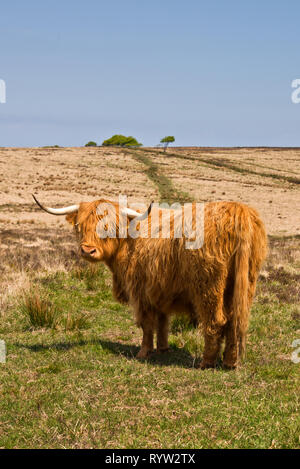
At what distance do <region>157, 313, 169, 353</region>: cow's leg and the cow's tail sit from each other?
3.58 ft

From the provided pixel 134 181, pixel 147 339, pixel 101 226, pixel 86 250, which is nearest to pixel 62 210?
pixel 101 226

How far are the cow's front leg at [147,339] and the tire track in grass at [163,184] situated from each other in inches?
978

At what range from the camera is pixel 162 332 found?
541 centimetres

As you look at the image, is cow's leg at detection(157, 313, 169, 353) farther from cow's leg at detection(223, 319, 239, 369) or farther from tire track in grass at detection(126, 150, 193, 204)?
tire track in grass at detection(126, 150, 193, 204)

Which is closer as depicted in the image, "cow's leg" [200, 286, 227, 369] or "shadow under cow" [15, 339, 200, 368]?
"cow's leg" [200, 286, 227, 369]

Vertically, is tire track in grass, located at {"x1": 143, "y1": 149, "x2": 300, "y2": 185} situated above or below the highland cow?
above

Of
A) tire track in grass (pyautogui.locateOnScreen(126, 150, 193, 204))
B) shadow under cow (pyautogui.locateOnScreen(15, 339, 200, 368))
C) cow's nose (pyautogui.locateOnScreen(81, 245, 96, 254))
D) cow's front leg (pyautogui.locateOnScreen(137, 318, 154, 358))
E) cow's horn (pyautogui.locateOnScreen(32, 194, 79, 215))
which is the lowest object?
shadow under cow (pyautogui.locateOnScreen(15, 339, 200, 368))

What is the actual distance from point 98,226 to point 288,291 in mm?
4713

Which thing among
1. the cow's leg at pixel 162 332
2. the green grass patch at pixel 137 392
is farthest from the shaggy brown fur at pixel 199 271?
the green grass patch at pixel 137 392

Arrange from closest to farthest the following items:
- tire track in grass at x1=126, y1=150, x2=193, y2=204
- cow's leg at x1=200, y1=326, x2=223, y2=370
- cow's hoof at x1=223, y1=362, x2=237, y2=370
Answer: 1. cow's leg at x1=200, y1=326, x2=223, y2=370
2. cow's hoof at x1=223, y1=362, x2=237, y2=370
3. tire track in grass at x1=126, y1=150, x2=193, y2=204

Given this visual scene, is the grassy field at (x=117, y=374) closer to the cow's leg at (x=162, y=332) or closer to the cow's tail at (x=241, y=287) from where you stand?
the cow's leg at (x=162, y=332)

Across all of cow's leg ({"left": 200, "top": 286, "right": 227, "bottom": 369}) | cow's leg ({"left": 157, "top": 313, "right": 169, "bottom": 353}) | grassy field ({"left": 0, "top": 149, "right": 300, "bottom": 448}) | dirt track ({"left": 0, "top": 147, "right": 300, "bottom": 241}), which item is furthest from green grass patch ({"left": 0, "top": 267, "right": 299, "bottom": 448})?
dirt track ({"left": 0, "top": 147, "right": 300, "bottom": 241})

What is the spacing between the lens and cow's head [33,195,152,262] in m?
5.10
